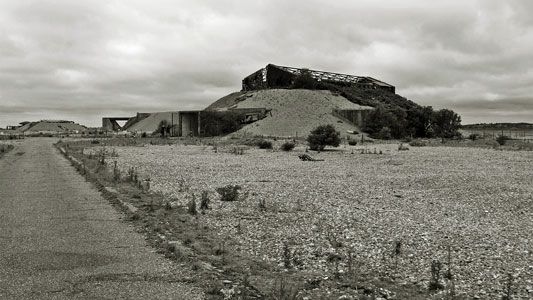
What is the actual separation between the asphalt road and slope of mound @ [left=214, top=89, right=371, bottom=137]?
6183 cm

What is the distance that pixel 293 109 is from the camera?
280 feet

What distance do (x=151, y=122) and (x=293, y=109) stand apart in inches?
1506

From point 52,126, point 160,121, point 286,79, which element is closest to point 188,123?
point 160,121

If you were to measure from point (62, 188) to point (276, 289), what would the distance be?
12150 millimetres

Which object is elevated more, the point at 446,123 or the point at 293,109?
the point at 293,109

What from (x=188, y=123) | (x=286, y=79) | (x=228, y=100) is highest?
(x=286, y=79)

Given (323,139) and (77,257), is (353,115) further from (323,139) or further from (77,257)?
(77,257)

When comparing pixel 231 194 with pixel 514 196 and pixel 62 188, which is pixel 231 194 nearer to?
pixel 62 188

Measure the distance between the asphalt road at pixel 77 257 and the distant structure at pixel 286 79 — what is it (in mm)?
89873

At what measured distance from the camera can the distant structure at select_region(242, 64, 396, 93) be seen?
333 feet

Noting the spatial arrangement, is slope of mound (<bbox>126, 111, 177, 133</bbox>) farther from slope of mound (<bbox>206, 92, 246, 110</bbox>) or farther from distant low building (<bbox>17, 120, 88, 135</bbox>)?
distant low building (<bbox>17, 120, 88, 135</bbox>)

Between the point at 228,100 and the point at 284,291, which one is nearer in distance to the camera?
the point at 284,291

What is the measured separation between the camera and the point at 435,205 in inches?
551

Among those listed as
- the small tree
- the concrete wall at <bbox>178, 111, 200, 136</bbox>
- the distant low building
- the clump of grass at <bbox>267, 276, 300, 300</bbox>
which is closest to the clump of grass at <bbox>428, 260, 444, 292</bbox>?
the clump of grass at <bbox>267, 276, 300, 300</bbox>
